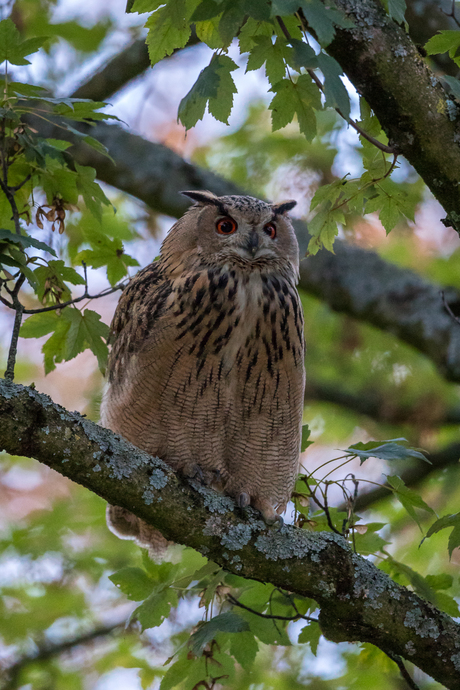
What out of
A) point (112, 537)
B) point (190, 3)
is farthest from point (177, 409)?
point (112, 537)

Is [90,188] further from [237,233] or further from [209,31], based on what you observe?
[209,31]

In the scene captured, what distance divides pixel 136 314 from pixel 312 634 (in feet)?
5.00

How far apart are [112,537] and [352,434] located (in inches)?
90.0

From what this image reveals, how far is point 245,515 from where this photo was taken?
2654 millimetres

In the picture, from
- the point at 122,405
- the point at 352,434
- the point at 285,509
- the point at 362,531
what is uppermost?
the point at 352,434

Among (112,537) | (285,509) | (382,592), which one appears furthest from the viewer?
(112,537)

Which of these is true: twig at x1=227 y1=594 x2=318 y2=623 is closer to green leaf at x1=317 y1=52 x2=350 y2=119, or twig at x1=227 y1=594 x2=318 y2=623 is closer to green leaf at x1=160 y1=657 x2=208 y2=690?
green leaf at x1=160 y1=657 x2=208 y2=690

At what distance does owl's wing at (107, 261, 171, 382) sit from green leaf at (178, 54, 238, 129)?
0.95 m

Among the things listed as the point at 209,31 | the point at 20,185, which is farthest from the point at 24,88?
the point at 209,31

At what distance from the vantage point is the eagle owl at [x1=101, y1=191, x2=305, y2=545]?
9.54 feet

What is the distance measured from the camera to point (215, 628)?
2477mm

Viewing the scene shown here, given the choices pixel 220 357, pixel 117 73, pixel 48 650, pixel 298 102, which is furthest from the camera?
pixel 117 73

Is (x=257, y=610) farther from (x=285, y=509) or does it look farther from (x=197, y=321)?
(x=197, y=321)

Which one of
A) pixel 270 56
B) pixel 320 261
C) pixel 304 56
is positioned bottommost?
pixel 304 56
